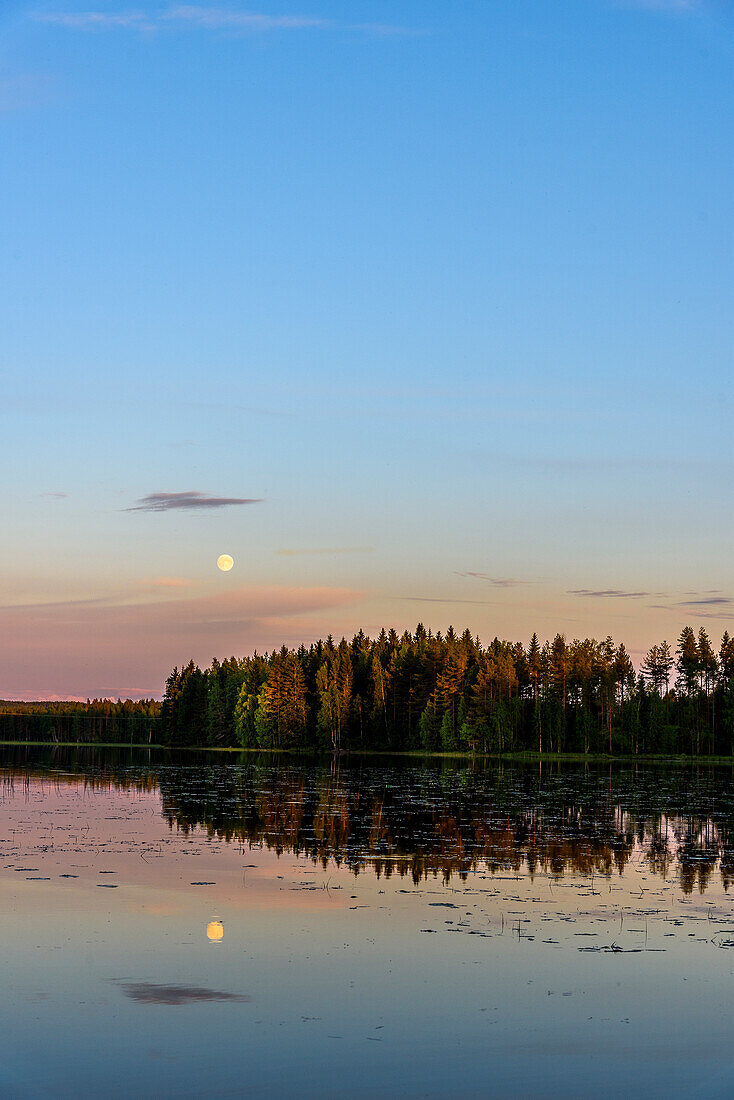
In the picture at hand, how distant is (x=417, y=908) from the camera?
23.2m

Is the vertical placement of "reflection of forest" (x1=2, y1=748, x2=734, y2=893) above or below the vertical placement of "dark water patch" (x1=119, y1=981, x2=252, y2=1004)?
below

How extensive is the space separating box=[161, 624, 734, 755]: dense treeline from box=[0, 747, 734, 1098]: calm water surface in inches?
3804

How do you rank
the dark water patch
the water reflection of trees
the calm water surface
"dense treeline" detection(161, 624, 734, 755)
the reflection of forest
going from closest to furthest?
the calm water surface < the dark water patch < the water reflection of trees < the reflection of forest < "dense treeline" detection(161, 624, 734, 755)

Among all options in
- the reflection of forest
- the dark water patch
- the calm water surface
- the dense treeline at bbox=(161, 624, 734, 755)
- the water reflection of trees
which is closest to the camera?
the calm water surface

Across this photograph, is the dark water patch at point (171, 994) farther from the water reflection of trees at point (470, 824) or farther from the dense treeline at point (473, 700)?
the dense treeline at point (473, 700)

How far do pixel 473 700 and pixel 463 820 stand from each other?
96390 mm

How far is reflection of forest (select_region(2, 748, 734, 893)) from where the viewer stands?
30500 mm

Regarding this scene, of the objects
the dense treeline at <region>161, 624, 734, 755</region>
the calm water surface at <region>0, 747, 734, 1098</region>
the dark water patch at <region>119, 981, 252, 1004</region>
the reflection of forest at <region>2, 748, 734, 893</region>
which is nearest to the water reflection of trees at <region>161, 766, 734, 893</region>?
the reflection of forest at <region>2, 748, 734, 893</region>

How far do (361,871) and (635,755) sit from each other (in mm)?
107282

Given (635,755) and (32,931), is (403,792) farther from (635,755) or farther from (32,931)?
(635,755)

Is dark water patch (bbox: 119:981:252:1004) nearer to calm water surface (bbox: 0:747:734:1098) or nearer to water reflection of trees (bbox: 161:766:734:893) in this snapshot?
calm water surface (bbox: 0:747:734:1098)

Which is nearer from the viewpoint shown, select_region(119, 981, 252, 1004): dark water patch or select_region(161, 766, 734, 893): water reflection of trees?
select_region(119, 981, 252, 1004): dark water patch

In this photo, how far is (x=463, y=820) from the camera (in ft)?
138

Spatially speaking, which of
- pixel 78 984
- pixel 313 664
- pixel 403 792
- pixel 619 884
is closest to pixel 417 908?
pixel 619 884
